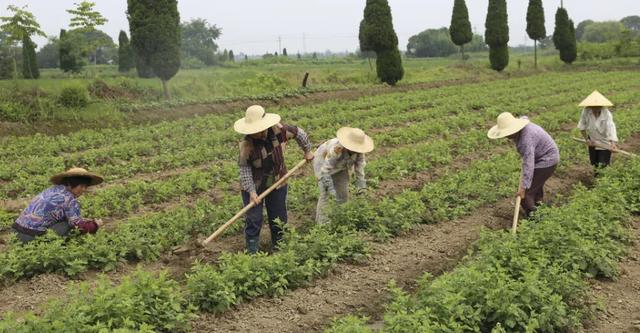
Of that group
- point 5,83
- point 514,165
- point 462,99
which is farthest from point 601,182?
point 5,83

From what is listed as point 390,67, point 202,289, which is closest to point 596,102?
point 202,289

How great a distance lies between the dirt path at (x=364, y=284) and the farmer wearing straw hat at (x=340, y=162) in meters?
0.88

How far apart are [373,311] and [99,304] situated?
7.44 ft

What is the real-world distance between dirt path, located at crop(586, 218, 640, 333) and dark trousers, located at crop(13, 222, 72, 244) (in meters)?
5.13

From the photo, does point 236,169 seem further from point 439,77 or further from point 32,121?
point 439,77

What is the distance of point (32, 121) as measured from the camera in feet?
53.6

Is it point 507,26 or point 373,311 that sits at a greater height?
point 507,26

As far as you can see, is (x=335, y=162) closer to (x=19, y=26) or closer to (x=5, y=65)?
(x=19, y=26)

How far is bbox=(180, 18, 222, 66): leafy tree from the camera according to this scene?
5178 cm

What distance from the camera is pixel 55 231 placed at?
21.0ft

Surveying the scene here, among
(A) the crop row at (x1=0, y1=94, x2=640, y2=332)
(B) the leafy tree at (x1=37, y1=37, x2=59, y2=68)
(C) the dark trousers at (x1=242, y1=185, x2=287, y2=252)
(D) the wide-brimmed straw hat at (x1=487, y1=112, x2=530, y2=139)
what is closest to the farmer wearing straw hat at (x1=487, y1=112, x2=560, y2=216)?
(D) the wide-brimmed straw hat at (x1=487, y1=112, x2=530, y2=139)

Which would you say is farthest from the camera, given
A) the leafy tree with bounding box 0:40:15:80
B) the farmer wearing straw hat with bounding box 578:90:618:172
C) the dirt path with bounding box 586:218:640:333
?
the leafy tree with bounding box 0:40:15:80

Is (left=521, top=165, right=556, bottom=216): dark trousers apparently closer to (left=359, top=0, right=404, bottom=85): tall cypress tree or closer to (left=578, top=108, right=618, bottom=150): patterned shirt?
(left=578, top=108, right=618, bottom=150): patterned shirt

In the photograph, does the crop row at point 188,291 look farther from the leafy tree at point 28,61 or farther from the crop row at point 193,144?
the leafy tree at point 28,61
